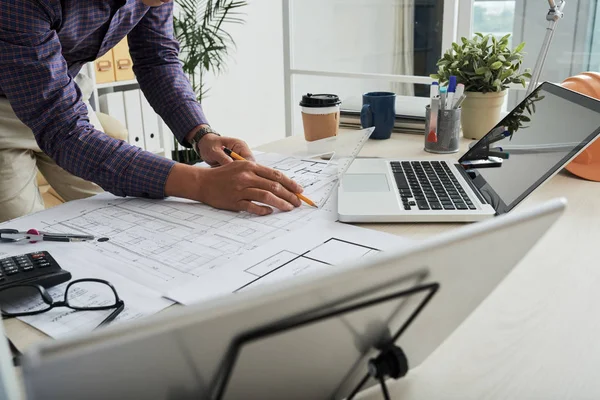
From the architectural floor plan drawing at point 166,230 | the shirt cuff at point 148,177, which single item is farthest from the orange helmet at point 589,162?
the shirt cuff at point 148,177

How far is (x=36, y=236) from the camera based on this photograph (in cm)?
87

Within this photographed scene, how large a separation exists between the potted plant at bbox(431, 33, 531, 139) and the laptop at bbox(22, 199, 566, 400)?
3.41 feet

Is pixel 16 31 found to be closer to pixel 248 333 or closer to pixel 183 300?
pixel 183 300

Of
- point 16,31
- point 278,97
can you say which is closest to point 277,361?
point 16,31

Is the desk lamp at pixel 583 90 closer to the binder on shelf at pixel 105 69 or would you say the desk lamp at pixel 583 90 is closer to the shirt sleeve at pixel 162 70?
the shirt sleeve at pixel 162 70

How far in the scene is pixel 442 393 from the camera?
53 centimetres

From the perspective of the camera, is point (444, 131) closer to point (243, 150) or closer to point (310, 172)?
point (310, 172)

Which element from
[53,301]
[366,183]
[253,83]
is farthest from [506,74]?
[253,83]

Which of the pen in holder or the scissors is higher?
the pen in holder

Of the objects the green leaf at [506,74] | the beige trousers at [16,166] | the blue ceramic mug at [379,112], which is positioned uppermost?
the green leaf at [506,74]

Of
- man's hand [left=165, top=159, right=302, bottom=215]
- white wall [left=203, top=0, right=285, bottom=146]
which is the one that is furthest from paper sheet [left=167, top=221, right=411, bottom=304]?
white wall [left=203, top=0, right=285, bottom=146]

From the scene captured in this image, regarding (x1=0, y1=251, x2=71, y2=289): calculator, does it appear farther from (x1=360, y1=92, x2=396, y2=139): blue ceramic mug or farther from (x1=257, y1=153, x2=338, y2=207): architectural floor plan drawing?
(x1=360, y1=92, x2=396, y2=139): blue ceramic mug

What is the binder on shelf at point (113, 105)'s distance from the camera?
2855mm

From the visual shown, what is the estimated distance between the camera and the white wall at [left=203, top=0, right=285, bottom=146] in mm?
3787
